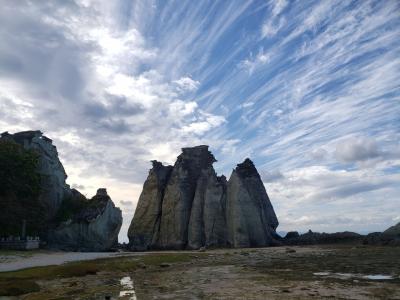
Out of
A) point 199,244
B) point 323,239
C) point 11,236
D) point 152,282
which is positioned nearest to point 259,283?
point 152,282

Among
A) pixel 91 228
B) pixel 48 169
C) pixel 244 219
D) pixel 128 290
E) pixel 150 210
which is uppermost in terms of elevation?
pixel 48 169

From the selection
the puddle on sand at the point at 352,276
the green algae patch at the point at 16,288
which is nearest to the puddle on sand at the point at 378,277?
the puddle on sand at the point at 352,276

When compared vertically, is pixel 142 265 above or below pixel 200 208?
below

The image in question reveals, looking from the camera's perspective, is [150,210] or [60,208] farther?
[150,210]

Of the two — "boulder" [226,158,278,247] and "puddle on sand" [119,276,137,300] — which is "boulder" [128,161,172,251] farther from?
"puddle on sand" [119,276,137,300]

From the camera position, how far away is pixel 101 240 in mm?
78250

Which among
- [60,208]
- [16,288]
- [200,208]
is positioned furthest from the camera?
[200,208]

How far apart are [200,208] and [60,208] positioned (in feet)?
99.4

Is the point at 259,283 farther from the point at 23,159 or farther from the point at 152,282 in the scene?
the point at 23,159

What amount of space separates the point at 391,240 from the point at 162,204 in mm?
49275

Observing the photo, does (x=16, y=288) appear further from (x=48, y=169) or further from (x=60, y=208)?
(x=48, y=169)

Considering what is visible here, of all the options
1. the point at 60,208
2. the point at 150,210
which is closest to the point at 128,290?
the point at 60,208

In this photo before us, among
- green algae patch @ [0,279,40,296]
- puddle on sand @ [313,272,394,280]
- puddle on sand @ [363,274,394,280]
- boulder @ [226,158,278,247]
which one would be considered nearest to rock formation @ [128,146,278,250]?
boulder @ [226,158,278,247]

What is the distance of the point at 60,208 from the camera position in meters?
77.5
